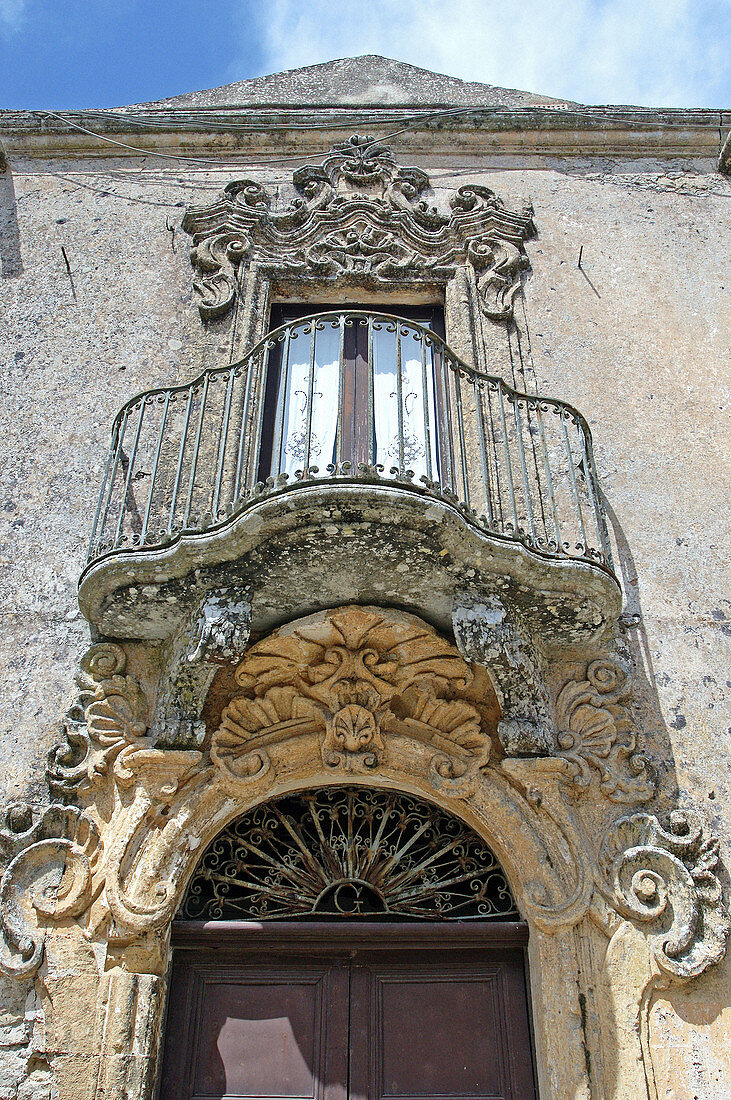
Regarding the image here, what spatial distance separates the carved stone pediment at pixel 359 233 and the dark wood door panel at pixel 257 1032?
13.2 ft

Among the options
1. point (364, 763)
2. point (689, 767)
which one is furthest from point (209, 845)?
point (689, 767)

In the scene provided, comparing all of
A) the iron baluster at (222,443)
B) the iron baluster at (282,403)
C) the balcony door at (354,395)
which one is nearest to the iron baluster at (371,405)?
the balcony door at (354,395)

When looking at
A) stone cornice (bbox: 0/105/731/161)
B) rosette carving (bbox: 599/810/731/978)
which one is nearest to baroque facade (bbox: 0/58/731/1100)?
rosette carving (bbox: 599/810/731/978)

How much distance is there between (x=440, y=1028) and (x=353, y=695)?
1.55m

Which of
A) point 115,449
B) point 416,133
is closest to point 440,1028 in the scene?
point 115,449

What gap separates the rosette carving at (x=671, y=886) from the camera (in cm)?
390

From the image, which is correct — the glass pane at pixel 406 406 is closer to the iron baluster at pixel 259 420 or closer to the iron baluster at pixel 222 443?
the iron baluster at pixel 259 420

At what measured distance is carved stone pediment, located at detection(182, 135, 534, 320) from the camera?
6379 mm

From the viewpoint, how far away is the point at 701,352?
6.09 metres

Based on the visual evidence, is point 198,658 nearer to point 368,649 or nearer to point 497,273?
point 368,649

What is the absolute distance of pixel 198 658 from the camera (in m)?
4.28

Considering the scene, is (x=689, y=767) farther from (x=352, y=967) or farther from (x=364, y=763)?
(x=352, y=967)

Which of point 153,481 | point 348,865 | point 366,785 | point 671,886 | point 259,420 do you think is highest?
point 259,420

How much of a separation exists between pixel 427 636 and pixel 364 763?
0.70 meters
